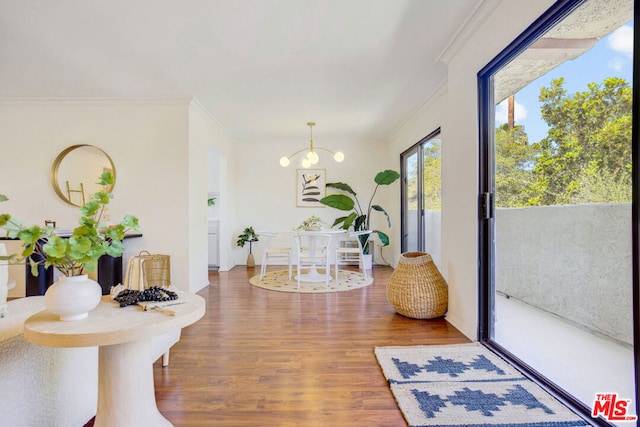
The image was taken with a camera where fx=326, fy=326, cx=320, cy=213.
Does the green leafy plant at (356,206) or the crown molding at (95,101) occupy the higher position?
the crown molding at (95,101)

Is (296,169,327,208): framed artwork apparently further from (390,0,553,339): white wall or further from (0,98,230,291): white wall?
(390,0,553,339): white wall

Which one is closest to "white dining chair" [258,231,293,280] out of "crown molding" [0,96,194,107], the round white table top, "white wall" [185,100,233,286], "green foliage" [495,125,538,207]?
"white wall" [185,100,233,286]

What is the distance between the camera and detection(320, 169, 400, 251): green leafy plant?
17.0ft

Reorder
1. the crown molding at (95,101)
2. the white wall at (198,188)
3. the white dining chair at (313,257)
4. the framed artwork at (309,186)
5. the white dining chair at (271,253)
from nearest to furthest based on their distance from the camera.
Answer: the crown molding at (95,101) < the white wall at (198,188) < the white dining chair at (313,257) < the white dining chair at (271,253) < the framed artwork at (309,186)

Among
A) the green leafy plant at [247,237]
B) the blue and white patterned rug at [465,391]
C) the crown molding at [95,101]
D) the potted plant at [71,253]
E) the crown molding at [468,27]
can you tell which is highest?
the crown molding at [468,27]

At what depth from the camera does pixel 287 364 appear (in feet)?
7.03

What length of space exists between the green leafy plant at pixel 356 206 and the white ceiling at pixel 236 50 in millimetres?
1197

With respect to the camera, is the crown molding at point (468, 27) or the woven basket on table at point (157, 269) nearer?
the crown molding at point (468, 27)

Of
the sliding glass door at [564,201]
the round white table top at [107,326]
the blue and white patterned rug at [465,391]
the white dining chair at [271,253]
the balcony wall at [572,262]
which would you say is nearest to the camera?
the round white table top at [107,326]

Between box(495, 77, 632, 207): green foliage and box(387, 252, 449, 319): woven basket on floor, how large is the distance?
943 millimetres

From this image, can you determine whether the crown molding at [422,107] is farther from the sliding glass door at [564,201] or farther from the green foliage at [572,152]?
the green foliage at [572,152]

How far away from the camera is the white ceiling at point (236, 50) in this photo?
7.39 feet

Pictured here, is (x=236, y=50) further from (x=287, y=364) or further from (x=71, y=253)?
(x=287, y=364)

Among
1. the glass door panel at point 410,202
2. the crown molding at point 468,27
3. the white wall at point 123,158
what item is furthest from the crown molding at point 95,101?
the glass door panel at point 410,202
